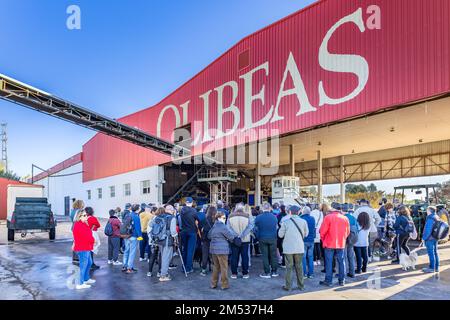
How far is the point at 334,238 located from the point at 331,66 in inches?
316

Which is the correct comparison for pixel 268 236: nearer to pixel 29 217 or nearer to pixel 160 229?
pixel 160 229

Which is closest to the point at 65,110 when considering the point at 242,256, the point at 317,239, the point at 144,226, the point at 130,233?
the point at 144,226

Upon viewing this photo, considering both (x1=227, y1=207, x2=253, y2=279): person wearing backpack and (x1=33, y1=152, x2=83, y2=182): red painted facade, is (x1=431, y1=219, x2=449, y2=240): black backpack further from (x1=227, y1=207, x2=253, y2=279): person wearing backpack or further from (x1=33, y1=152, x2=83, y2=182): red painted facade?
(x1=33, y1=152, x2=83, y2=182): red painted facade

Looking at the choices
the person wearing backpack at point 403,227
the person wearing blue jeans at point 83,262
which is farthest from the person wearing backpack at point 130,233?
the person wearing backpack at point 403,227

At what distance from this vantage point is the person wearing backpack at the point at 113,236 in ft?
28.3

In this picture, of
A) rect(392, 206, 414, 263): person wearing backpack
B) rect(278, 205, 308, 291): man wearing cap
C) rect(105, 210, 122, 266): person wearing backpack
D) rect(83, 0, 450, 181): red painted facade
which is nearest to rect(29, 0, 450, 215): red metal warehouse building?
rect(83, 0, 450, 181): red painted facade

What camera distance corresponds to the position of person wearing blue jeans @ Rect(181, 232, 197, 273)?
7949 millimetres

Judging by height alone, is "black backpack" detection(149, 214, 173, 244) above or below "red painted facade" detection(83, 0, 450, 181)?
below

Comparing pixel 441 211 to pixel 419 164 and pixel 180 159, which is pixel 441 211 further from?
pixel 419 164

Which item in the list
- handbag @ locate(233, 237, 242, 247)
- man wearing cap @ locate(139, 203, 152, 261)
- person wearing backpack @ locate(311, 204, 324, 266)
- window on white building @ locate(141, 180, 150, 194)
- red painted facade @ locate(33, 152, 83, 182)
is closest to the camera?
handbag @ locate(233, 237, 242, 247)

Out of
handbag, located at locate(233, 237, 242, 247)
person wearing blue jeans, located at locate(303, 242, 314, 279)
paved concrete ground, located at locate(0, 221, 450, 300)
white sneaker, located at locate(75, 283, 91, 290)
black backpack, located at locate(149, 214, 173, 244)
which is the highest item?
black backpack, located at locate(149, 214, 173, 244)

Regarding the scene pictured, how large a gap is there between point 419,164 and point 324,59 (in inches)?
731

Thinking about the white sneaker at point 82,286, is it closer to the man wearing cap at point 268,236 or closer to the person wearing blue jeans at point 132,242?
the person wearing blue jeans at point 132,242

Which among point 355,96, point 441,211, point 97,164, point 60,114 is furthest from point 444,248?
point 97,164
